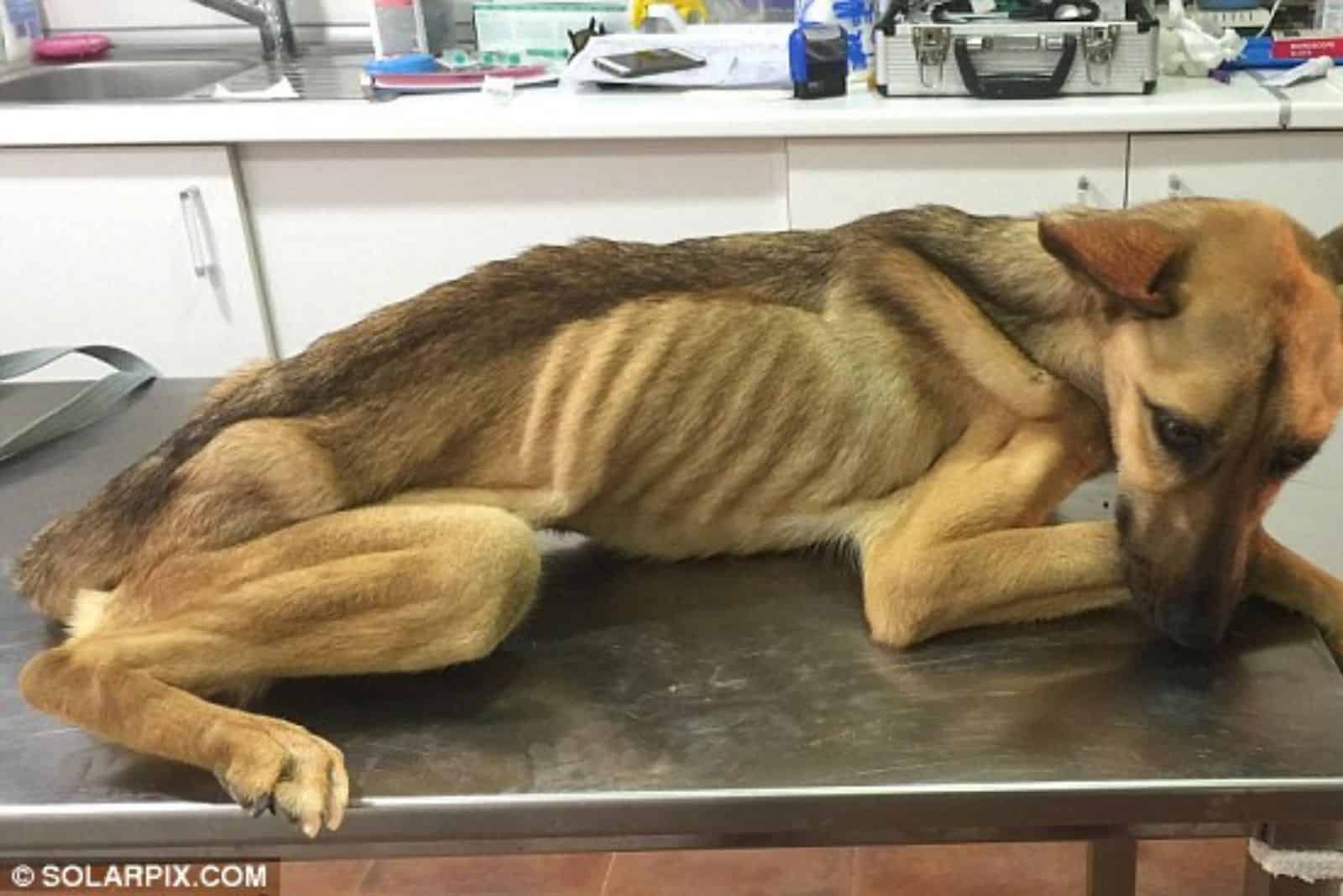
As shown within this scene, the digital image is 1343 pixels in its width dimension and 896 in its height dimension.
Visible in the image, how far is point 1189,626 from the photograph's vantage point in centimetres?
117

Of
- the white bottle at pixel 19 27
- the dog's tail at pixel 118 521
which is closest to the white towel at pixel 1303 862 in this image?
the dog's tail at pixel 118 521

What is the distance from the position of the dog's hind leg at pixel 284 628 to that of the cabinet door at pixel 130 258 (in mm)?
1422

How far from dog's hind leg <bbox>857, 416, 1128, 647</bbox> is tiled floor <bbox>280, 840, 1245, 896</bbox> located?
104 cm

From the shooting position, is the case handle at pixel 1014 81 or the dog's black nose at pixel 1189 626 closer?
the dog's black nose at pixel 1189 626

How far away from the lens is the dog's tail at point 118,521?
48.9 inches

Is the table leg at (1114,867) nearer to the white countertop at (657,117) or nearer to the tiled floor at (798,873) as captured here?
the tiled floor at (798,873)

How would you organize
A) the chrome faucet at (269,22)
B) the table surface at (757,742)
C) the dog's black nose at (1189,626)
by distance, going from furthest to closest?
the chrome faucet at (269,22)
the dog's black nose at (1189,626)
the table surface at (757,742)

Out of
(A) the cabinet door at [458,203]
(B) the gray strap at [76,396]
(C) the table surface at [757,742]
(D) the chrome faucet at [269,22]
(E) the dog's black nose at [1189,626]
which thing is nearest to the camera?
(C) the table surface at [757,742]

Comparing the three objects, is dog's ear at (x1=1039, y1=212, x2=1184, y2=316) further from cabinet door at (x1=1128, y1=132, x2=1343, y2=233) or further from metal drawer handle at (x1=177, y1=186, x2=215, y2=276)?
metal drawer handle at (x1=177, y1=186, x2=215, y2=276)

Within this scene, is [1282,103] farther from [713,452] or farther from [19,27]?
[19,27]

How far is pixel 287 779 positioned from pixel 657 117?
1.50 meters

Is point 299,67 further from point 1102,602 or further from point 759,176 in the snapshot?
point 1102,602

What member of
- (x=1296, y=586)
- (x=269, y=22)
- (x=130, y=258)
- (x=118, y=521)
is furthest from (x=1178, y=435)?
(x=269, y=22)

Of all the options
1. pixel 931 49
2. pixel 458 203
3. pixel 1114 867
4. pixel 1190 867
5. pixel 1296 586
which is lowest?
pixel 1190 867
